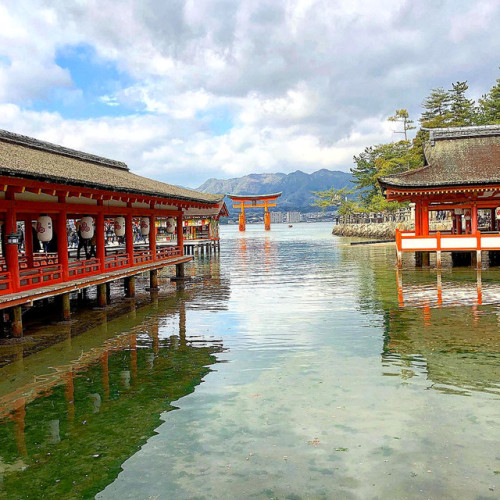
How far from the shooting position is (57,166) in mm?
16047

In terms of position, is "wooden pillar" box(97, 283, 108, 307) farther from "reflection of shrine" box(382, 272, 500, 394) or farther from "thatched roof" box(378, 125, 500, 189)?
"thatched roof" box(378, 125, 500, 189)

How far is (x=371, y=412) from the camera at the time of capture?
7.74 meters

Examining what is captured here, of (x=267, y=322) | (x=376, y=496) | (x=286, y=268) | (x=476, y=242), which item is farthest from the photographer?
(x=286, y=268)

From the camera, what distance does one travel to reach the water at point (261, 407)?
5973 mm

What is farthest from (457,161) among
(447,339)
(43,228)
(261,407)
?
(261,407)

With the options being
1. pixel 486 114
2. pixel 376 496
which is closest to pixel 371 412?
pixel 376 496

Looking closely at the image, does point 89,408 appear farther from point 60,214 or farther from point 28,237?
point 28,237

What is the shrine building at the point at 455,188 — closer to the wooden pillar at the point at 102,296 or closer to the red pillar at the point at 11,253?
the wooden pillar at the point at 102,296

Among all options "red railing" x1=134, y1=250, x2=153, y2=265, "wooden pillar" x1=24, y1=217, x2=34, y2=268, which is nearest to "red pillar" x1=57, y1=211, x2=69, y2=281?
"wooden pillar" x1=24, y1=217, x2=34, y2=268

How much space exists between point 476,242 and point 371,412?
20.0 meters

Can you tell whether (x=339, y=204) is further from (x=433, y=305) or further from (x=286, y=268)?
(x=433, y=305)

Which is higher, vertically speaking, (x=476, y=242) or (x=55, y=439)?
(x=476, y=242)

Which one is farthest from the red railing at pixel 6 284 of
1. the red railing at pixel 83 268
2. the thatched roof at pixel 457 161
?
the thatched roof at pixel 457 161

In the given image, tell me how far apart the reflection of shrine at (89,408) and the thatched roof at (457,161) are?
17.1 meters
